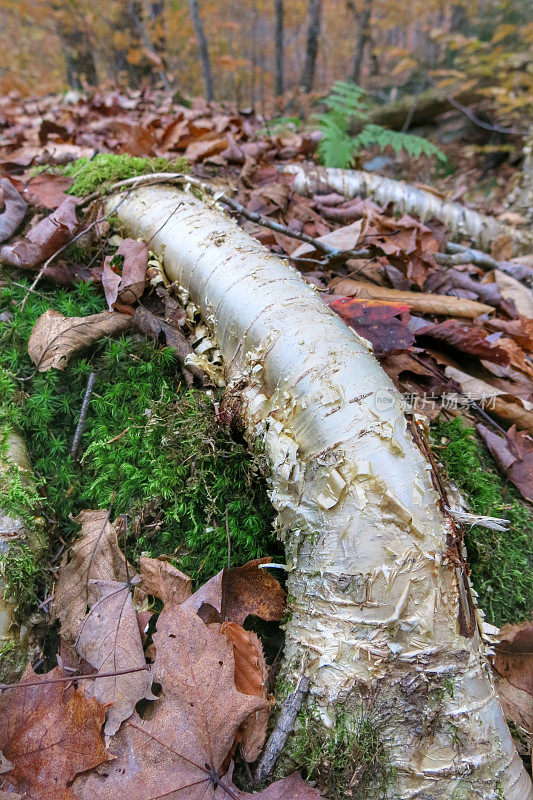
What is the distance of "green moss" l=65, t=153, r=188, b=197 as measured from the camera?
292 centimetres

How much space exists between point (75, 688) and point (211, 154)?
3.76 meters

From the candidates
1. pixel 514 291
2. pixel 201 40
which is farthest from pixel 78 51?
pixel 514 291

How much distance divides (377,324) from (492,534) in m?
1.10

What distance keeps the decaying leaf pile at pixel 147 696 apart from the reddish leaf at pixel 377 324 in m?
1.17

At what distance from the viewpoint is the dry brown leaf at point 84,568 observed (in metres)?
1.75

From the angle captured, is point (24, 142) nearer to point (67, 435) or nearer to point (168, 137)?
point (168, 137)

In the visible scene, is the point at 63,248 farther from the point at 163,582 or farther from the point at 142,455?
the point at 163,582

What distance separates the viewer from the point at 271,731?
1543 mm

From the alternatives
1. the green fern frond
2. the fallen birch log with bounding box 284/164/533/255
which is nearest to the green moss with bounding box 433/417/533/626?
the fallen birch log with bounding box 284/164/533/255

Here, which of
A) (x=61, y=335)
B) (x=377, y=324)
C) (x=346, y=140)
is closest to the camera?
(x=61, y=335)

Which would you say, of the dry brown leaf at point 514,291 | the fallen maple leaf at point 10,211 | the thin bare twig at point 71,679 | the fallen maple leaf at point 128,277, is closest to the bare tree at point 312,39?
the dry brown leaf at point 514,291

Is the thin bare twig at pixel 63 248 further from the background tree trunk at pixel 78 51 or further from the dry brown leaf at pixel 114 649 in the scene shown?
the background tree trunk at pixel 78 51

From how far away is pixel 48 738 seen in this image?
4.70 feet

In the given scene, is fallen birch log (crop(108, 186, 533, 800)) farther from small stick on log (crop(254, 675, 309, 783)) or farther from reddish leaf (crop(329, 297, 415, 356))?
reddish leaf (crop(329, 297, 415, 356))
